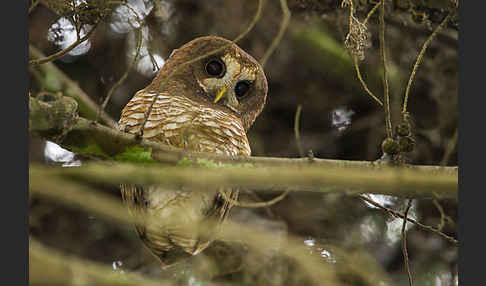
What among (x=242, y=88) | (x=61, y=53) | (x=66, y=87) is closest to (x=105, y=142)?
(x=61, y=53)

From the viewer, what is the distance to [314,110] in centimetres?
452

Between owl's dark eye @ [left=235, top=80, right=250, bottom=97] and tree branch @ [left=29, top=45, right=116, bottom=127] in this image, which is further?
owl's dark eye @ [left=235, top=80, right=250, bottom=97]

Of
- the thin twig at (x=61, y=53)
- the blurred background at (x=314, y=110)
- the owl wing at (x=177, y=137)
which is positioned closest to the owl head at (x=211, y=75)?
the blurred background at (x=314, y=110)

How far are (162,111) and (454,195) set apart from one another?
1.25m

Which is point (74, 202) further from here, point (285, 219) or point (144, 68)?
point (285, 219)

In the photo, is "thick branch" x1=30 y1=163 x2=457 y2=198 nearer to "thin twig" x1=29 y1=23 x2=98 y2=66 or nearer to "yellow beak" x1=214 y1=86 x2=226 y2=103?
"thin twig" x1=29 y1=23 x2=98 y2=66

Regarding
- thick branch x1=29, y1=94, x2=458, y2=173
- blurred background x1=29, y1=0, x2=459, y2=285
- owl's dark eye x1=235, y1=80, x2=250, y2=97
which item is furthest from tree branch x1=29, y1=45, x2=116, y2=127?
thick branch x1=29, y1=94, x2=458, y2=173

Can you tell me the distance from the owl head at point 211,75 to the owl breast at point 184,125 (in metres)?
0.24

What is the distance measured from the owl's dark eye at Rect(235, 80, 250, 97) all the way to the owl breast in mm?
452

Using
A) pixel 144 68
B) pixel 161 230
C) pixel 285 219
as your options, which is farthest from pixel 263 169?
pixel 285 219

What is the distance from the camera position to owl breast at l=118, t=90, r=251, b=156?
230 cm

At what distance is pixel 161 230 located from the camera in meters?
2.20

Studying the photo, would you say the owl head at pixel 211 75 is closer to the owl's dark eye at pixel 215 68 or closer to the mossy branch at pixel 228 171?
the owl's dark eye at pixel 215 68

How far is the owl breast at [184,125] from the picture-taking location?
90.6 inches
